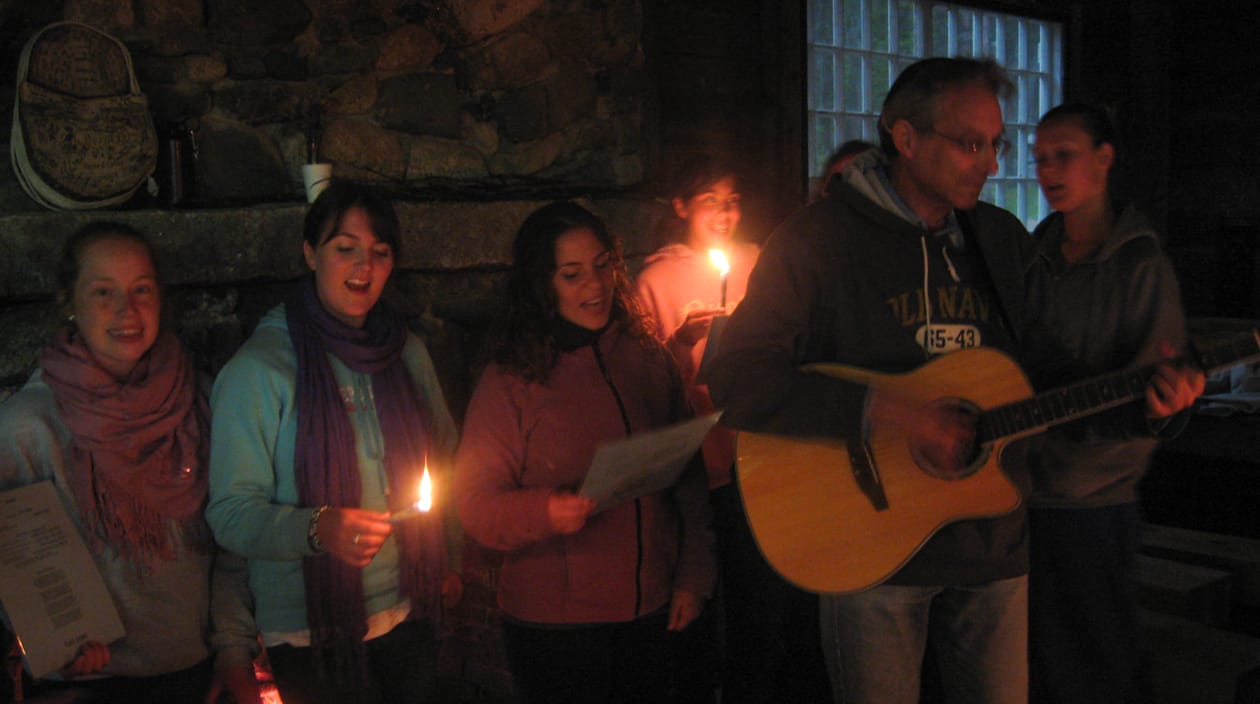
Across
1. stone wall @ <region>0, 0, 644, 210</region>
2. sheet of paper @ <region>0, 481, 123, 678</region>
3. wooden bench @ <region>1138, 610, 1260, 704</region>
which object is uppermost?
stone wall @ <region>0, 0, 644, 210</region>

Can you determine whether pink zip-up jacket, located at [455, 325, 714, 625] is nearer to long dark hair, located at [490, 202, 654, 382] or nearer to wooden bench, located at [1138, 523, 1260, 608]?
long dark hair, located at [490, 202, 654, 382]

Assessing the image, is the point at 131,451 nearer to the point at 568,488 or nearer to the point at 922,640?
the point at 568,488

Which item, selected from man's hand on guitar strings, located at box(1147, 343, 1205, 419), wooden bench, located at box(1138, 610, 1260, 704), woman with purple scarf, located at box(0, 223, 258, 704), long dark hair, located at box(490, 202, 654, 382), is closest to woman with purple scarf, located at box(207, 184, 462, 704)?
woman with purple scarf, located at box(0, 223, 258, 704)

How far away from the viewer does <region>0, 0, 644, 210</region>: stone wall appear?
3.10 m

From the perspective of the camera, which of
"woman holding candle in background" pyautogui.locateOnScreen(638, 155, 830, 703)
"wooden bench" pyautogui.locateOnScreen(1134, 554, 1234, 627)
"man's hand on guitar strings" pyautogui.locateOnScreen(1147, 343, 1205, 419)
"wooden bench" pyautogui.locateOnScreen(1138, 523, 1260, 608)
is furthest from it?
"wooden bench" pyautogui.locateOnScreen(1138, 523, 1260, 608)

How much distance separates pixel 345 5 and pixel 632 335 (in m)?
1.64

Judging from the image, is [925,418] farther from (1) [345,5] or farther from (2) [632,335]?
(1) [345,5]

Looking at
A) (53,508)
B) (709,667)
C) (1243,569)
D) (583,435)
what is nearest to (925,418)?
(583,435)

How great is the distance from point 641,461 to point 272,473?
0.82 m

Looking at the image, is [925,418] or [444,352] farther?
[444,352]

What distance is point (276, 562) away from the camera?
231 centimetres

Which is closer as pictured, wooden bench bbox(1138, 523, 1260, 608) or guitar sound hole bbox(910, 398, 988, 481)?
guitar sound hole bbox(910, 398, 988, 481)

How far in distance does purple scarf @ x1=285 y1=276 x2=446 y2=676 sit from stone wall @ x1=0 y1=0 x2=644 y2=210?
103 cm

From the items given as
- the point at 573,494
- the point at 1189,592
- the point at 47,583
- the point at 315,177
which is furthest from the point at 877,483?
the point at 1189,592
